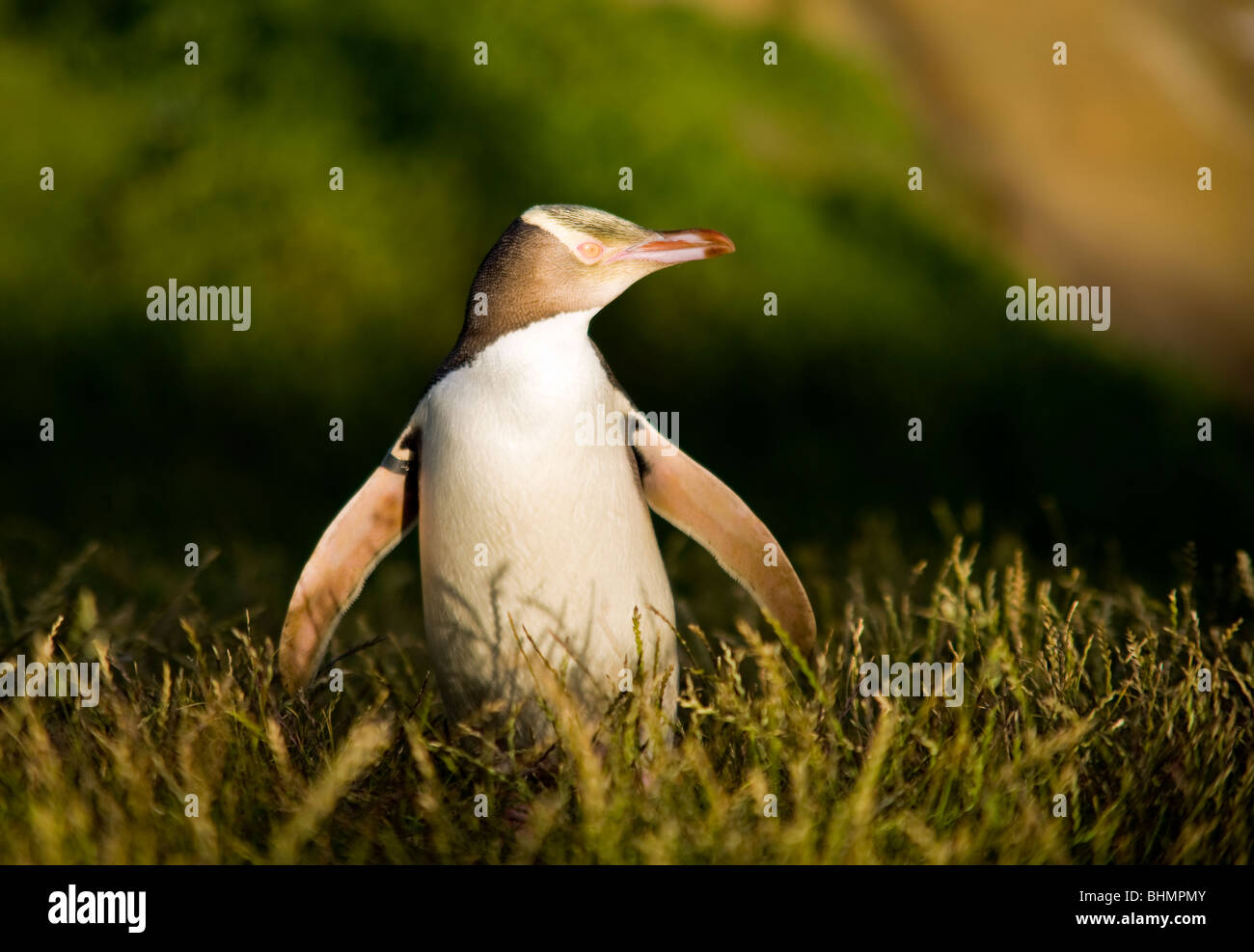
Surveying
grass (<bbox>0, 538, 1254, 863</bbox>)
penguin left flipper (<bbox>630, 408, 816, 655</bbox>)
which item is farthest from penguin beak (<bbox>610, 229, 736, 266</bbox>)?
grass (<bbox>0, 538, 1254, 863</bbox>)

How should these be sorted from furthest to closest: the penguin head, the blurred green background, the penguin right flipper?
the blurred green background
the penguin right flipper
the penguin head

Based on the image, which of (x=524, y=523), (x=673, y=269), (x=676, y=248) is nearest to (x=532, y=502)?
(x=524, y=523)

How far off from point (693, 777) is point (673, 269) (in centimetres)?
447

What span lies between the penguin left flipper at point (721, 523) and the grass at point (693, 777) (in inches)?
7.4

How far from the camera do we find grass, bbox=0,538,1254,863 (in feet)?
5.46

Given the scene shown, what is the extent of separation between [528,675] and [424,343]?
154 inches

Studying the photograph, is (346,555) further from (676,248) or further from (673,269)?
(673,269)

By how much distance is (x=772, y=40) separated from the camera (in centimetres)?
700

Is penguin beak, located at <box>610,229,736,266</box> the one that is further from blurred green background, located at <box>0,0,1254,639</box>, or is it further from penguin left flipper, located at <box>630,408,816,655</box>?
Result: blurred green background, located at <box>0,0,1254,639</box>

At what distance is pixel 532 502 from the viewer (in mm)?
2139

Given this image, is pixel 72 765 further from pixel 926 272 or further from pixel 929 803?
pixel 926 272

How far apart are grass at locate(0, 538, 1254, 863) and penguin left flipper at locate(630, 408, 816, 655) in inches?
7.4

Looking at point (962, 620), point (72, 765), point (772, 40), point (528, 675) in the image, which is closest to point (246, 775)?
point (72, 765)

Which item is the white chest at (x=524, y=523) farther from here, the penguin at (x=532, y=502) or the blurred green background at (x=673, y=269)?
the blurred green background at (x=673, y=269)
